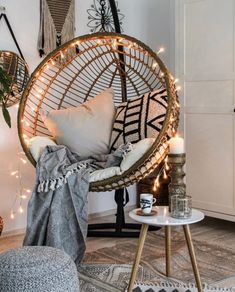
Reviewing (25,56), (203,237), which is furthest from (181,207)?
(25,56)

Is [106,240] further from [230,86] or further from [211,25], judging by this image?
[211,25]

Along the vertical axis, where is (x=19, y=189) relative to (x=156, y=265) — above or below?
above

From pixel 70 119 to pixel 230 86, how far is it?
3.57 ft

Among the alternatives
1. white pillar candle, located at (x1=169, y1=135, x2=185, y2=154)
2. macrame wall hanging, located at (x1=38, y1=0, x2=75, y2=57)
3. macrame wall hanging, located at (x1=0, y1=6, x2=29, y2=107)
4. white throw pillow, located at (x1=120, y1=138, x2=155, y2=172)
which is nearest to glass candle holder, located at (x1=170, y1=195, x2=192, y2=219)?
white pillar candle, located at (x1=169, y1=135, x2=185, y2=154)

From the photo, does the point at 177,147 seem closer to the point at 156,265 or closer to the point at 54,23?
the point at 156,265

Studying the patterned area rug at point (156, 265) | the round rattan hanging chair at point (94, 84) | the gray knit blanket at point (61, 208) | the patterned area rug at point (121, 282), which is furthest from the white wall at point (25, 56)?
the patterned area rug at point (121, 282)

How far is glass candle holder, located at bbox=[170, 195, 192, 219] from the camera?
1949 millimetres

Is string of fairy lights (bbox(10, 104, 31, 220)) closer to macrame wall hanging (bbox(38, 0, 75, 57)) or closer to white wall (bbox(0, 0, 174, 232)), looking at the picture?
white wall (bbox(0, 0, 174, 232))

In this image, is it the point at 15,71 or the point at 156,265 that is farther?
the point at 15,71

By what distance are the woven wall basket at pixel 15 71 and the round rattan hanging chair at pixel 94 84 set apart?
0.08 metres

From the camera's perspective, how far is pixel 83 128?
2789 millimetres

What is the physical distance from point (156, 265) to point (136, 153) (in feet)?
2.03

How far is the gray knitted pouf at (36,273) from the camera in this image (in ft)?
5.07

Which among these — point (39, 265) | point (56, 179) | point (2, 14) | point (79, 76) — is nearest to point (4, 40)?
point (2, 14)
